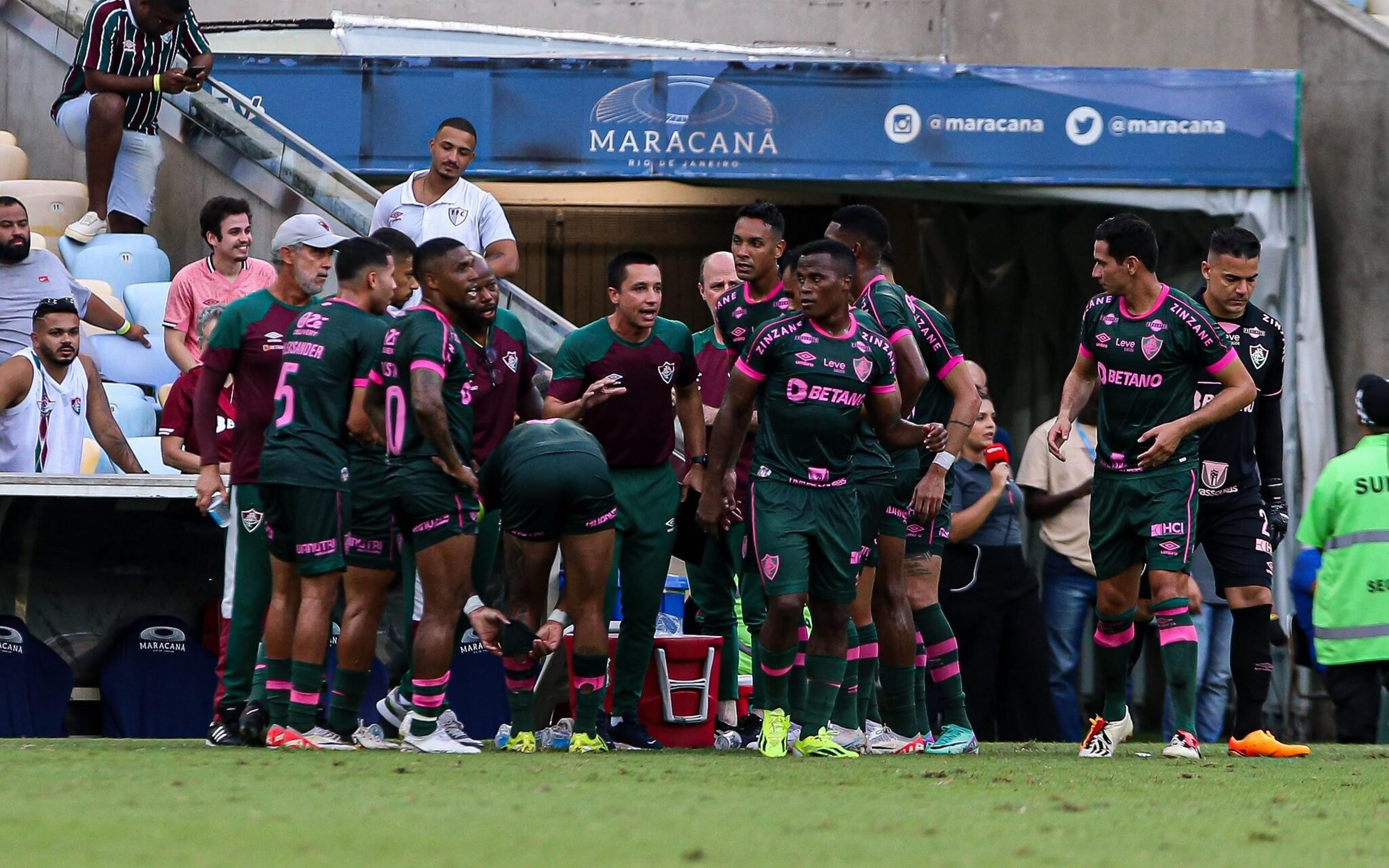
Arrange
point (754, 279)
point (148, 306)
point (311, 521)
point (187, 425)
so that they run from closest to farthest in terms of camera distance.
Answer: point (311, 521) < point (754, 279) < point (187, 425) < point (148, 306)

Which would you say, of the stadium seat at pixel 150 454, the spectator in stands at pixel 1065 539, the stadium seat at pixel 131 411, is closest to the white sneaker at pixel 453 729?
the stadium seat at pixel 150 454

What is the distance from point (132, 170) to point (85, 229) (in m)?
0.47

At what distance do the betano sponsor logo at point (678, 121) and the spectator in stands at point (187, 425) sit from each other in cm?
366

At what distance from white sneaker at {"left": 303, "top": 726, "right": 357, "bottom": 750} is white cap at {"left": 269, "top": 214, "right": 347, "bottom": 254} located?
199 cm

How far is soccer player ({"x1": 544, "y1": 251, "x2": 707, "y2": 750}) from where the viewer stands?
834cm

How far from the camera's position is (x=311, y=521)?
7680mm

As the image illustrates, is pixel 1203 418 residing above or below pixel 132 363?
below

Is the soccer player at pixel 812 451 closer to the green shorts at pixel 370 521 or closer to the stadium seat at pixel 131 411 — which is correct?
the green shorts at pixel 370 521

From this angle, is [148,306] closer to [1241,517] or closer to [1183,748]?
[1241,517]

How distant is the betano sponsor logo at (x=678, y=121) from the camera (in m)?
12.3

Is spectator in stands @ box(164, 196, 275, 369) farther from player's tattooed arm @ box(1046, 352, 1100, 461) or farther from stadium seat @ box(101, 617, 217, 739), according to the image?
player's tattooed arm @ box(1046, 352, 1100, 461)

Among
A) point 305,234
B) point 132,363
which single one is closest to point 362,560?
point 305,234

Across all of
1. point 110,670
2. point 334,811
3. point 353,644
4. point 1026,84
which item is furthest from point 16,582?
point 1026,84

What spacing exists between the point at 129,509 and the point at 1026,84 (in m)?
5.95
